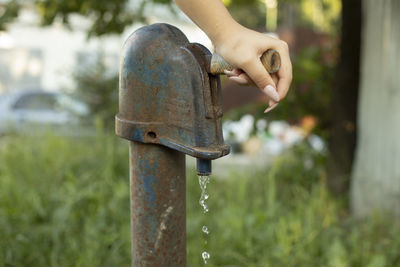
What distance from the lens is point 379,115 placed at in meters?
3.28

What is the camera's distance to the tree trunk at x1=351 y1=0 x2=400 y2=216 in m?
3.17

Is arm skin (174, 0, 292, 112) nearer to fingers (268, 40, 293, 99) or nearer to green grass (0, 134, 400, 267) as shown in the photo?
fingers (268, 40, 293, 99)

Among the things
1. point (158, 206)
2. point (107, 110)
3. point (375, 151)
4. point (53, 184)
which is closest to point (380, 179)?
point (375, 151)

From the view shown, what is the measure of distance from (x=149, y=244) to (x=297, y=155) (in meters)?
3.42

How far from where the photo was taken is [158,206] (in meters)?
1.13

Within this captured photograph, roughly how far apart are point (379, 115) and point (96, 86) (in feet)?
11.5

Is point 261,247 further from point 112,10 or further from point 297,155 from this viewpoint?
point 297,155

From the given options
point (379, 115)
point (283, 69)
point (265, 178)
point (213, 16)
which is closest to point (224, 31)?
point (213, 16)

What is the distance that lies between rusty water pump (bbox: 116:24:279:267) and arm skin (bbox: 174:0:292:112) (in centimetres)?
5

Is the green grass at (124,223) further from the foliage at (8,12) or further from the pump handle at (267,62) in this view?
the pump handle at (267,62)

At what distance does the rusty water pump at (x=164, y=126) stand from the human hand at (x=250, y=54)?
0.13 ft

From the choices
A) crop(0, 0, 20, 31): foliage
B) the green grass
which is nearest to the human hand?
the green grass

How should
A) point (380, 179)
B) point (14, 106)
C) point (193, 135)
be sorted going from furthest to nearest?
1. point (14, 106)
2. point (380, 179)
3. point (193, 135)

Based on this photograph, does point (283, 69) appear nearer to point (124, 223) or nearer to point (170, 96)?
point (170, 96)
